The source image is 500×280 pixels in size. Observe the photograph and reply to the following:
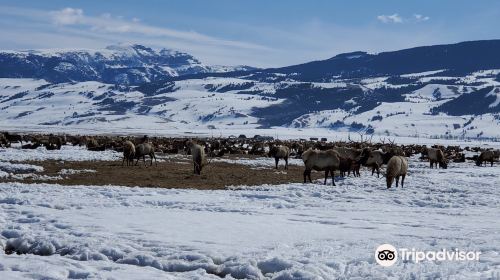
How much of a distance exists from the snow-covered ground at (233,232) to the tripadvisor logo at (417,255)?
8.3 inches

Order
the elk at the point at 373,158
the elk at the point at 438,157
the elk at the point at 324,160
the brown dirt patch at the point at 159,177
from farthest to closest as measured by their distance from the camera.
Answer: the elk at the point at 438,157 < the elk at the point at 373,158 < the elk at the point at 324,160 < the brown dirt patch at the point at 159,177

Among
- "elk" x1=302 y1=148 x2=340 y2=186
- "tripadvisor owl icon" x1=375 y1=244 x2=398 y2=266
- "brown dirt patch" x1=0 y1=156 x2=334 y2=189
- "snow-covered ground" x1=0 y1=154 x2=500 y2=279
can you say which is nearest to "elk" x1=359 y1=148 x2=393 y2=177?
"brown dirt patch" x1=0 y1=156 x2=334 y2=189

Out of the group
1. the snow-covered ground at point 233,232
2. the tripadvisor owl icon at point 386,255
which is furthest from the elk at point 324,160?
the tripadvisor owl icon at point 386,255

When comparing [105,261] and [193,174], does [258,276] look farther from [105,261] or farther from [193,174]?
[193,174]

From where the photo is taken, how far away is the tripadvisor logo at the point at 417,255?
11.0 metres

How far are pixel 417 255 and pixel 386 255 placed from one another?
0.73 metres

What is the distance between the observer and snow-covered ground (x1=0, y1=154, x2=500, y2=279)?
10.6 meters

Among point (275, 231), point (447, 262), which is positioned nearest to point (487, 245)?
point (447, 262)

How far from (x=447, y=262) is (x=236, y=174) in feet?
70.5

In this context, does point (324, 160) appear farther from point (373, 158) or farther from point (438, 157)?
point (438, 157)

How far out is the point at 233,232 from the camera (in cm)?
1396

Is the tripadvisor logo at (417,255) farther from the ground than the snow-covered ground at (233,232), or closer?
farther from the ground

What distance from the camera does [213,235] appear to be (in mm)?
13570

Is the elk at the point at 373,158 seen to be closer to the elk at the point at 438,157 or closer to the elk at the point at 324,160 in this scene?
the elk at the point at 324,160
